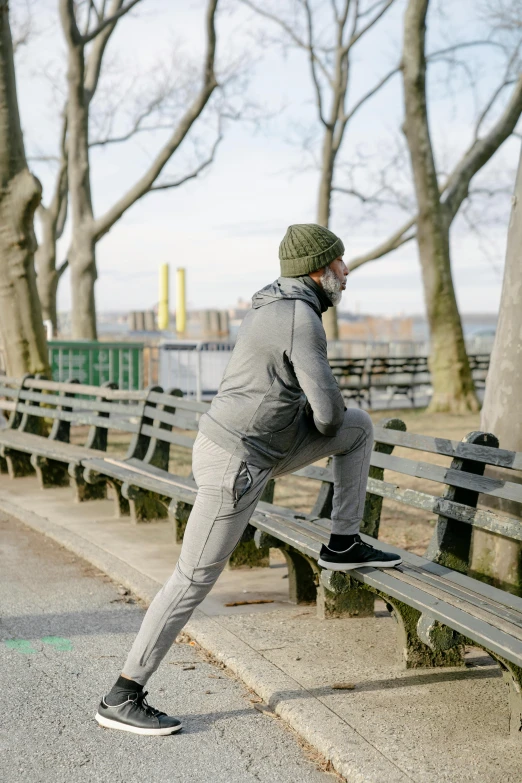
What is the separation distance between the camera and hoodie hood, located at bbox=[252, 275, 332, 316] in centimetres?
367

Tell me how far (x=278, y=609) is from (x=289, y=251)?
2.30 metres

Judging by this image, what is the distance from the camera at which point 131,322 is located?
40156mm

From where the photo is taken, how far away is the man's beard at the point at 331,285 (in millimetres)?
3805

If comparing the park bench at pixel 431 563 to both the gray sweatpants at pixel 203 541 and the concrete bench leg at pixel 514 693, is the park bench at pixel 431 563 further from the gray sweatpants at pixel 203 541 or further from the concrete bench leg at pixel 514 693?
the gray sweatpants at pixel 203 541

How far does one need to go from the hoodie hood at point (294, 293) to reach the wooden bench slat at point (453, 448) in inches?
36.4

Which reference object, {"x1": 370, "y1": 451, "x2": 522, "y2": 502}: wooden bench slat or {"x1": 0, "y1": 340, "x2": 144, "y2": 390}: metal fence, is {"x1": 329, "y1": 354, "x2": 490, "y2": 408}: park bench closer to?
{"x1": 0, "y1": 340, "x2": 144, "y2": 390}: metal fence

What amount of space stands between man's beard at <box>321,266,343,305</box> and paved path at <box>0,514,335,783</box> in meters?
1.60

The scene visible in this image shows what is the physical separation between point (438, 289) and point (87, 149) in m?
7.78

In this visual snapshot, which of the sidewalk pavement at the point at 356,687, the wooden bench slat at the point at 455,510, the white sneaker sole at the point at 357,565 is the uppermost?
the wooden bench slat at the point at 455,510

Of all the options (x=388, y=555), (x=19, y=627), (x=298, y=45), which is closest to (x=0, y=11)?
(x=19, y=627)

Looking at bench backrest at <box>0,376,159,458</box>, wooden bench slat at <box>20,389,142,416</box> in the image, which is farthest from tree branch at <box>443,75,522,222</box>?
wooden bench slat at <box>20,389,142,416</box>

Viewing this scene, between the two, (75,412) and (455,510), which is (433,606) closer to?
(455,510)

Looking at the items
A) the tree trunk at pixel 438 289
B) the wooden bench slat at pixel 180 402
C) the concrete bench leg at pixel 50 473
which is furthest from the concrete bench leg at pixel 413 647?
the tree trunk at pixel 438 289

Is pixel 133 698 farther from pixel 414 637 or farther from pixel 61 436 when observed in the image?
pixel 61 436
